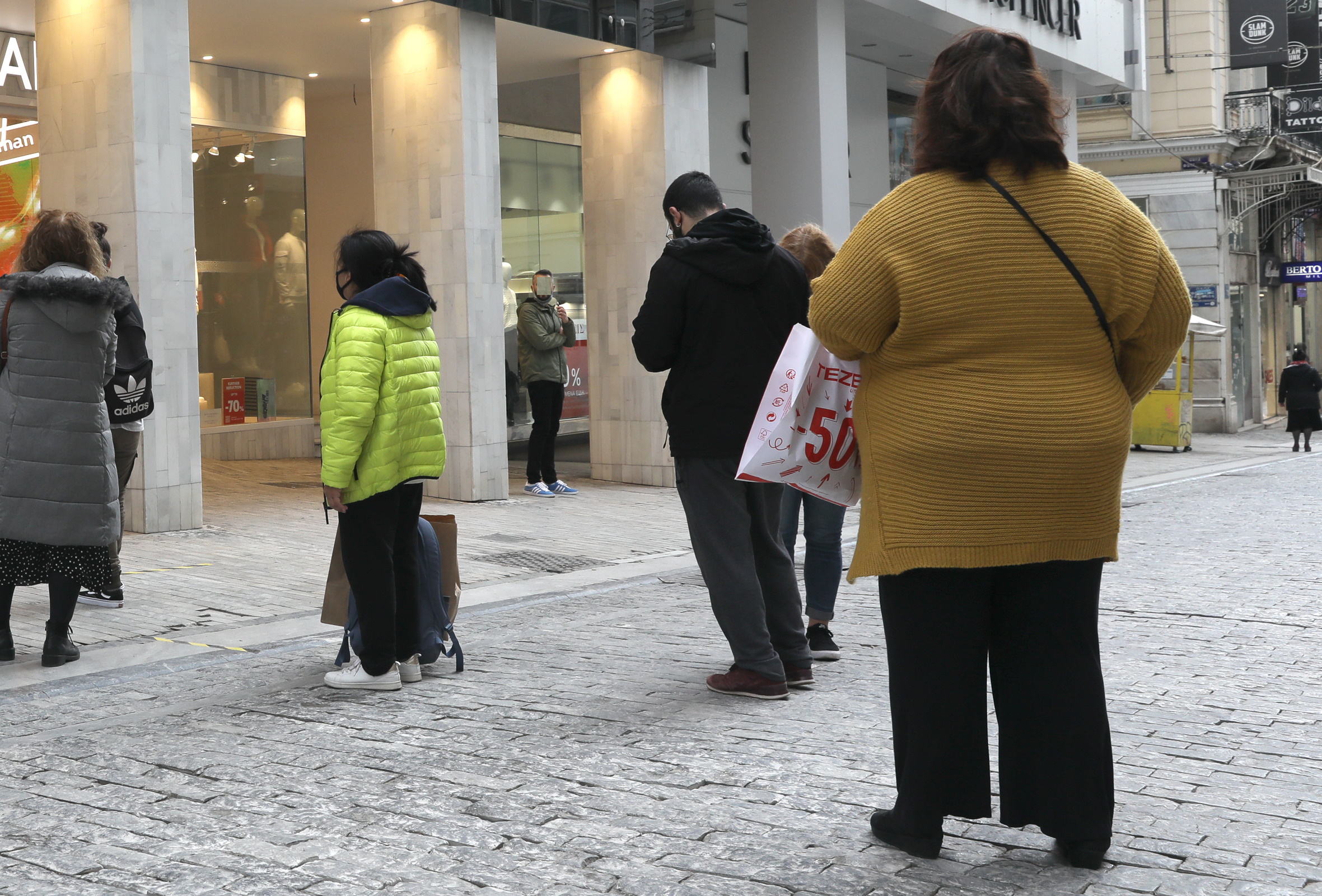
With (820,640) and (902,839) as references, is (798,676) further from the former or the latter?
(902,839)

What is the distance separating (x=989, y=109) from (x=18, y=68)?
41.1ft

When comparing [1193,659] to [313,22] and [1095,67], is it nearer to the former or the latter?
[313,22]

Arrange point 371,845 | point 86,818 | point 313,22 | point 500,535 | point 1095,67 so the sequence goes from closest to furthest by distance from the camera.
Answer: point 371,845
point 86,818
point 500,535
point 313,22
point 1095,67

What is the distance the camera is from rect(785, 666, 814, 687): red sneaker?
560 centimetres

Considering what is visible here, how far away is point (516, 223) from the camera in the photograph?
731 inches

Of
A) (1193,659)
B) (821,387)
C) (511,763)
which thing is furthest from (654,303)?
(1193,659)

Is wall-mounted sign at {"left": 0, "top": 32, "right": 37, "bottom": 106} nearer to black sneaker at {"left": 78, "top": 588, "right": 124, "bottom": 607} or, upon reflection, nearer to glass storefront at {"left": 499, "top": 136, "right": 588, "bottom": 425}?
glass storefront at {"left": 499, "top": 136, "right": 588, "bottom": 425}

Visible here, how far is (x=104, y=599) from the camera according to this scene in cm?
775

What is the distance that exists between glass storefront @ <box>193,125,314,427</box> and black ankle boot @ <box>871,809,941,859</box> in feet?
44.4

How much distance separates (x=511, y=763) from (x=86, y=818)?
1272mm

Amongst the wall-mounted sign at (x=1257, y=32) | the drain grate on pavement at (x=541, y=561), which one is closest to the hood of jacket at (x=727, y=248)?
the drain grate on pavement at (x=541, y=561)

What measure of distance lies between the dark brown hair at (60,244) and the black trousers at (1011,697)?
4.42 metres

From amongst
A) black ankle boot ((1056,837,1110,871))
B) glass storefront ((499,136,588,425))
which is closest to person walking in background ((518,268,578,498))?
glass storefront ((499,136,588,425))

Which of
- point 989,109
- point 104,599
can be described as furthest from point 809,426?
point 104,599
